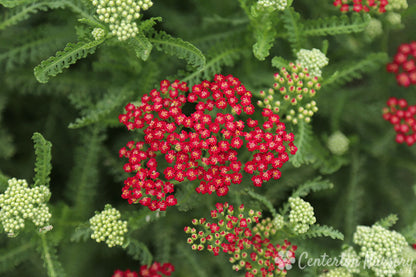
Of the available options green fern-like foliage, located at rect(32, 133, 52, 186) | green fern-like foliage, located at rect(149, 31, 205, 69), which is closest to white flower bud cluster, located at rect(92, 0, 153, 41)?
green fern-like foliage, located at rect(149, 31, 205, 69)

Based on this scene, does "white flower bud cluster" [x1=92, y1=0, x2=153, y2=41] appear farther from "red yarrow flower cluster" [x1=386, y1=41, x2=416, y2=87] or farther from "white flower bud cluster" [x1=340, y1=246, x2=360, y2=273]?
"red yarrow flower cluster" [x1=386, y1=41, x2=416, y2=87]

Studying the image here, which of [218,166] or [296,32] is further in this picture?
[296,32]

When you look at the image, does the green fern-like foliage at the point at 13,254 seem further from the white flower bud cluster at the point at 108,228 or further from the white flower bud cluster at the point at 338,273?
the white flower bud cluster at the point at 338,273

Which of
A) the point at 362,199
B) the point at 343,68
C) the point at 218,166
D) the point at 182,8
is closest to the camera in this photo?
the point at 218,166

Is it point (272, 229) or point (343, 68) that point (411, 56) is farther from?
point (272, 229)

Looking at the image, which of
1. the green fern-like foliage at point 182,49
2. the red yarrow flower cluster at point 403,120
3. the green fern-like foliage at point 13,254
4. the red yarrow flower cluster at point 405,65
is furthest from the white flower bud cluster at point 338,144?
the green fern-like foliage at point 13,254

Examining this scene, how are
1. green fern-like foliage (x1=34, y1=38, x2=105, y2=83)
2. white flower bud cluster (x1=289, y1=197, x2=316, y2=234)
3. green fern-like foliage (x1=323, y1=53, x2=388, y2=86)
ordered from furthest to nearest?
green fern-like foliage (x1=323, y1=53, x2=388, y2=86) → white flower bud cluster (x1=289, y1=197, x2=316, y2=234) → green fern-like foliage (x1=34, y1=38, x2=105, y2=83)

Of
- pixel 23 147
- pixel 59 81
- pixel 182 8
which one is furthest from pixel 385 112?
pixel 23 147
